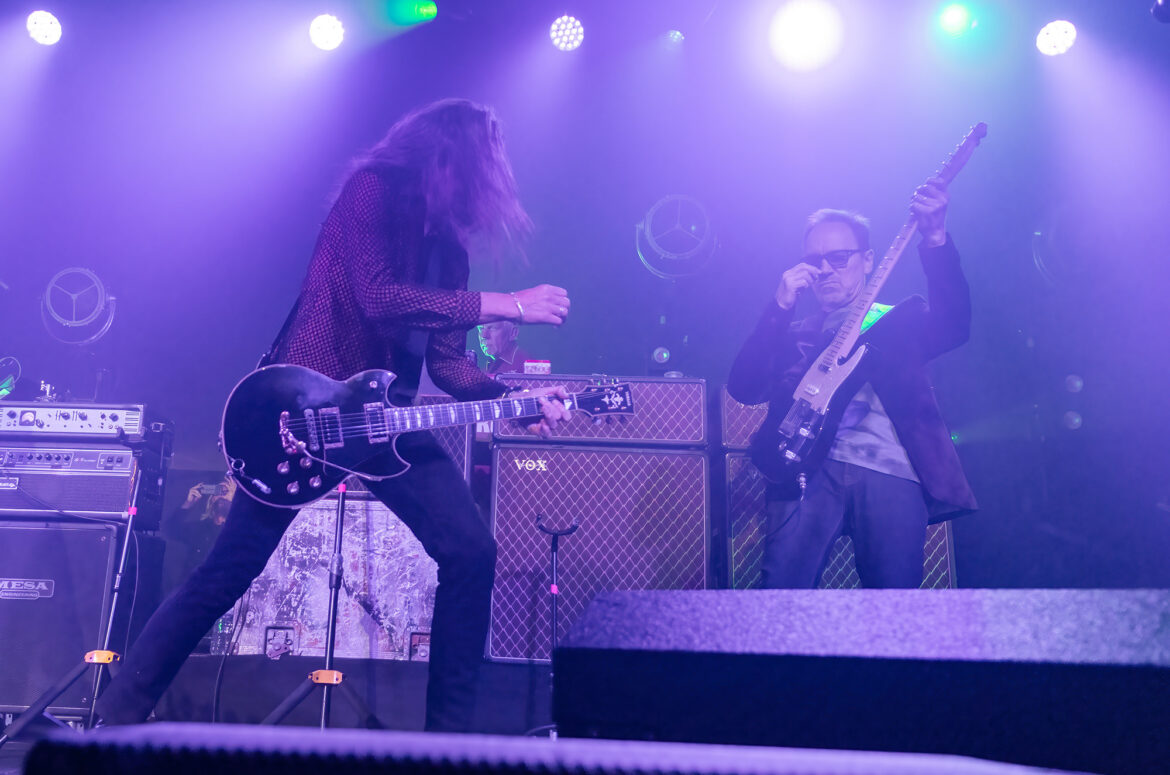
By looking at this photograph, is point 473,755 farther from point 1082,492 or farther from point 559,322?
point 1082,492

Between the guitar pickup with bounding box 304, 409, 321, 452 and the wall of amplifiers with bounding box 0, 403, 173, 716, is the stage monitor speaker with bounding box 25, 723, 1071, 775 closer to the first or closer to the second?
the guitar pickup with bounding box 304, 409, 321, 452

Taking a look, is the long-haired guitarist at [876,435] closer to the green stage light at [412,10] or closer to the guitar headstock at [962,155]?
the guitar headstock at [962,155]

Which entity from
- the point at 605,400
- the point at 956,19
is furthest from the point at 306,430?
the point at 956,19

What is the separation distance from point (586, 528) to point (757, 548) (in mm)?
900

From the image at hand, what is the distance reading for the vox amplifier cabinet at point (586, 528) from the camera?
13.7ft

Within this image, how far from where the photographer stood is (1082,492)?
14.9 ft

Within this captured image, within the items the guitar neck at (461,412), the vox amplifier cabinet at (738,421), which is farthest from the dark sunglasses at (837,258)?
the guitar neck at (461,412)

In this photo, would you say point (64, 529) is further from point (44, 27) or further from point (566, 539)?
point (44, 27)

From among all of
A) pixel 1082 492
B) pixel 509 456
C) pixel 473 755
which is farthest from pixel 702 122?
pixel 473 755

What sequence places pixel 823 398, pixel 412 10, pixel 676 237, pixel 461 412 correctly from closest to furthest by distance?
pixel 461 412, pixel 823 398, pixel 412 10, pixel 676 237

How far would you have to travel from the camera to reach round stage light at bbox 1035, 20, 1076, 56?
16.6ft

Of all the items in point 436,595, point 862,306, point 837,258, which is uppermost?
point 837,258

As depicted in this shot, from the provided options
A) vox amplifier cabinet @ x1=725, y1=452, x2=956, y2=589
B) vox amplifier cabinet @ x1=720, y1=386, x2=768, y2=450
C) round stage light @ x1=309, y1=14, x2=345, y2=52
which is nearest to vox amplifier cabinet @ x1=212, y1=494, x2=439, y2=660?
vox amplifier cabinet @ x1=725, y1=452, x2=956, y2=589

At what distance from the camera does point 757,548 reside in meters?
4.32
